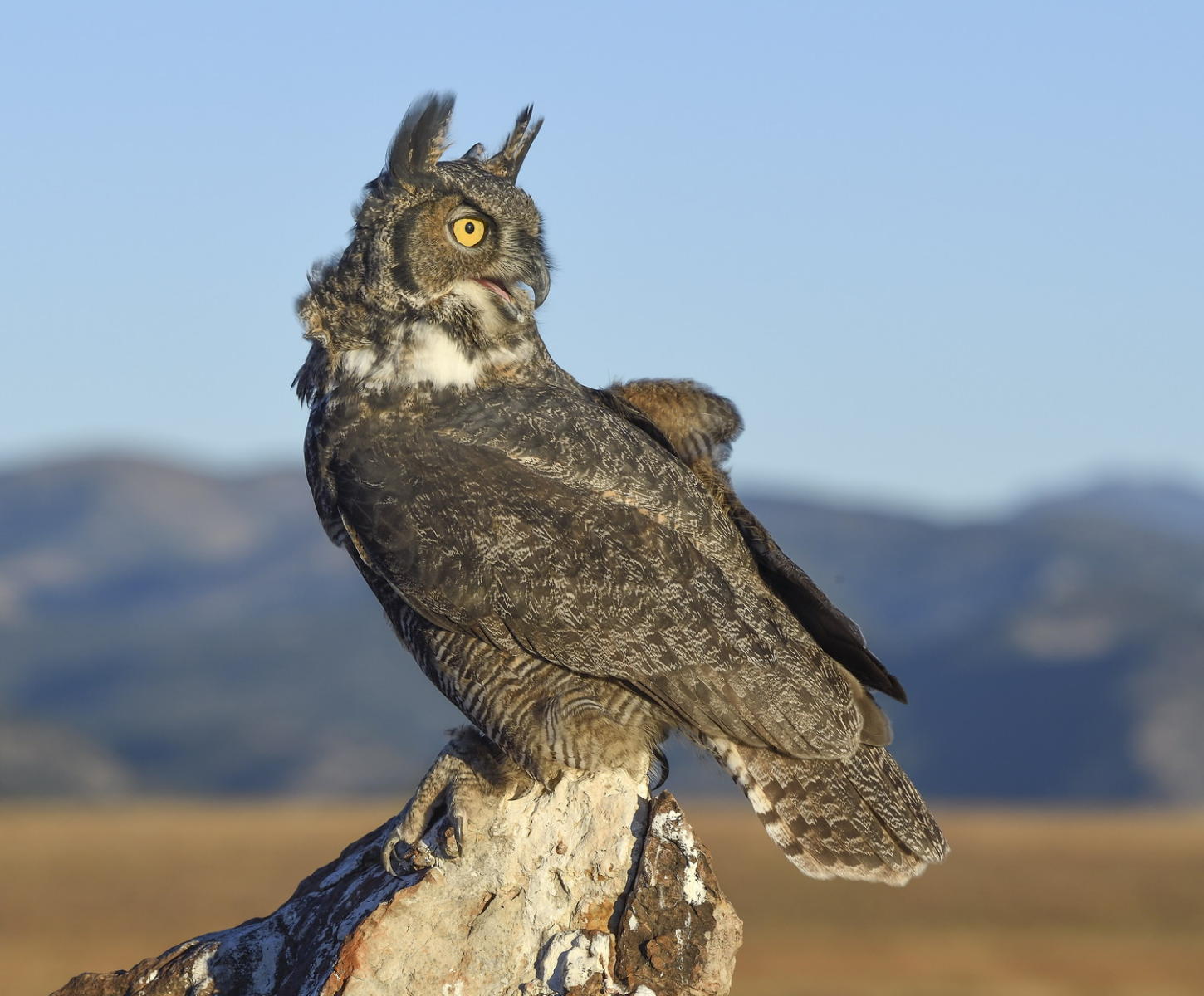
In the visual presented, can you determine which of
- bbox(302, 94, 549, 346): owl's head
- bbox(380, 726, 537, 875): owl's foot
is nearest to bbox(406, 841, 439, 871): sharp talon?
bbox(380, 726, 537, 875): owl's foot

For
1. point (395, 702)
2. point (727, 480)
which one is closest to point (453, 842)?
point (727, 480)

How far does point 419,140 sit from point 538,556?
1679mm

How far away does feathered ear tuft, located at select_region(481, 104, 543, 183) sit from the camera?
7.03 metres

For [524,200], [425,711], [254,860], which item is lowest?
[524,200]

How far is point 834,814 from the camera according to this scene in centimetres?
628

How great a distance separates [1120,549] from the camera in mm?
188750

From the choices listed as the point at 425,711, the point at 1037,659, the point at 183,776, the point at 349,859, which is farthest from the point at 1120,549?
the point at 349,859

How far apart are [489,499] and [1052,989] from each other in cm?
2073

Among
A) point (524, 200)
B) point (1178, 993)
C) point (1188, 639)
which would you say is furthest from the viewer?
point (1188, 639)

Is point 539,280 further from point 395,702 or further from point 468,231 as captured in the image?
point 395,702

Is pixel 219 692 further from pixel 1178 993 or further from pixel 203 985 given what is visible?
Result: pixel 203 985

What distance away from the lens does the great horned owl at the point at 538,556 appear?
614cm

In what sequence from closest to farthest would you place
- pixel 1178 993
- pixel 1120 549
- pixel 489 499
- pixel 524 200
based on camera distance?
pixel 489 499
pixel 524 200
pixel 1178 993
pixel 1120 549

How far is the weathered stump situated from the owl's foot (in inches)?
2.3
